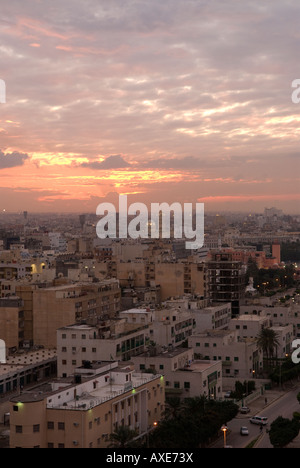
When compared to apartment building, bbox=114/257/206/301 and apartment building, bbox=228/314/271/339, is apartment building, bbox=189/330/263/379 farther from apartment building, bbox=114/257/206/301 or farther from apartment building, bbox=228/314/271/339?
apartment building, bbox=114/257/206/301

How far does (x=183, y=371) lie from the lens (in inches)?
666

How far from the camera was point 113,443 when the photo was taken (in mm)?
12391

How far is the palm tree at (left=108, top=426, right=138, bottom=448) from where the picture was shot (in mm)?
12008

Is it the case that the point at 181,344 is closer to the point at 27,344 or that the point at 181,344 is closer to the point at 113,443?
the point at 27,344

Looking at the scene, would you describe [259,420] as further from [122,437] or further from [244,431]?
[122,437]

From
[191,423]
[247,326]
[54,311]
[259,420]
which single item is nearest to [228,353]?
[247,326]

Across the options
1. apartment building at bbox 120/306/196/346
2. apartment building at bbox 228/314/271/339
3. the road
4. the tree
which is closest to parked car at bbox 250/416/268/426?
the road

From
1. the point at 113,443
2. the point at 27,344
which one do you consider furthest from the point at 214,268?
the point at 113,443

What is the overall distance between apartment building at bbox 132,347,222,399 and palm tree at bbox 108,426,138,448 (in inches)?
172

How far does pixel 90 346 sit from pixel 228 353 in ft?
12.9

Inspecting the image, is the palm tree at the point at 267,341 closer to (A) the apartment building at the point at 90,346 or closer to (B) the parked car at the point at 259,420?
(A) the apartment building at the point at 90,346

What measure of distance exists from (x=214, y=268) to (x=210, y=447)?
597 inches

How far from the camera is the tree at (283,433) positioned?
1370 centimetres

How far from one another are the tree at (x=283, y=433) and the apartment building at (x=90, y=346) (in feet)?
18.2
